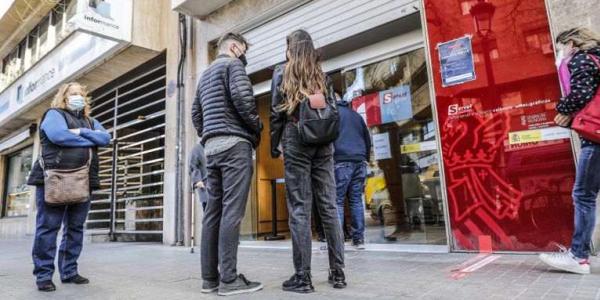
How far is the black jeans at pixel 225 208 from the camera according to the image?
3.06m

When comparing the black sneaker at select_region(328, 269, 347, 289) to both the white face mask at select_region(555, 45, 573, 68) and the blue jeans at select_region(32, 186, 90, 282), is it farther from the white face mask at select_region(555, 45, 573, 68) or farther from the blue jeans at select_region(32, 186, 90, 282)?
the white face mask at select_region(555, 45, 573, 68)

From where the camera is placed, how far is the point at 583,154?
323 centimetres

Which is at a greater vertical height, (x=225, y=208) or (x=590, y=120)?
(x=590, y=120)

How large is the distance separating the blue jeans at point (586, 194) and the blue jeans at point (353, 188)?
8.02 feet

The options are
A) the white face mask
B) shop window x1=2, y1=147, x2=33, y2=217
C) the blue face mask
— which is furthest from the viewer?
shop window x1=2, y1=147, x2=33, y2=217

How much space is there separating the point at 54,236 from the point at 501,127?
453 cm

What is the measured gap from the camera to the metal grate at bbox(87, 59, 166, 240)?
30.4 ft

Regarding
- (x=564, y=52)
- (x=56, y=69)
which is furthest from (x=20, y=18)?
(x=564, y=52)

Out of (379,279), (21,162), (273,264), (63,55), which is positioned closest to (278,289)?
(379,279)

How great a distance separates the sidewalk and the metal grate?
13.7ft

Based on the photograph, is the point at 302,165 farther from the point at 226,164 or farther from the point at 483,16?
the point at 483,16

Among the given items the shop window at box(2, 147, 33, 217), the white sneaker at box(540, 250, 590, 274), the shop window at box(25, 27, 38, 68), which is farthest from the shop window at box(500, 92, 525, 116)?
the shop window at box(2, 147, 33, 217)

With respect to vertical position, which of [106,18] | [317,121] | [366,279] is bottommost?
[366,279]

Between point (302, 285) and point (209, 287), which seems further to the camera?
point (209, 287)
